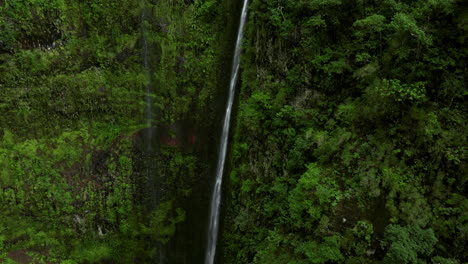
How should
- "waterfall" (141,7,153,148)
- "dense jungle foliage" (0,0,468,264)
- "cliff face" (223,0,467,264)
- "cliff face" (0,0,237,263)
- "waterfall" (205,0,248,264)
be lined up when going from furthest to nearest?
"waterfall" (141,7,153,148), "waterfall" (205,0,248,264), "cliff face" (0,0,237,263), "dense jungle foliage" (0,0,468,264), "cliff face" (223,0,467,264)

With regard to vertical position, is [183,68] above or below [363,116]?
above

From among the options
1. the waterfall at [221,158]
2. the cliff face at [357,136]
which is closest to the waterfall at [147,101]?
the waterfall at [221,158]

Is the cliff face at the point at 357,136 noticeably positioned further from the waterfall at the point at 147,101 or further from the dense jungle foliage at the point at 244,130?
the waterfall at the point at 147,101

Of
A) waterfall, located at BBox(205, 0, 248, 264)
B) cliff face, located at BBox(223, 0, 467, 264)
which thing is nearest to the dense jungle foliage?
cliff face, located at BBox(223, 0, 467, 264)

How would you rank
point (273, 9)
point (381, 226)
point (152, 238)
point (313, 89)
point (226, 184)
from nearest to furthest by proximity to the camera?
1. point (381, 226)
2. point (313, 89)
3. point (273, 9)
4. point (226, 184)
5. point (152, 238)

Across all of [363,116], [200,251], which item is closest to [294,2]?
[363,116]

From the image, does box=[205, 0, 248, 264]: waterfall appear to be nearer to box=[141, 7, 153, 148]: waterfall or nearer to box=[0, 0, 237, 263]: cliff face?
box=[0, 0, 237, 263]: cliff face

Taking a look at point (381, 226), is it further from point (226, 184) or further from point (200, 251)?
point (200, 251)
